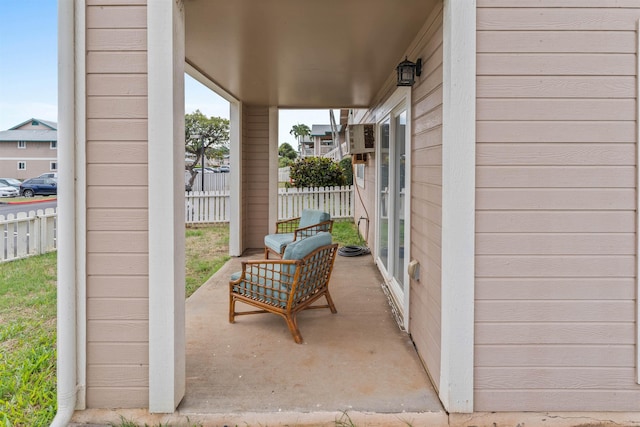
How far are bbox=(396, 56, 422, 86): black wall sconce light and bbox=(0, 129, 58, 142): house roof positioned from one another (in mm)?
27350

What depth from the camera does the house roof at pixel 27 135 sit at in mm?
24703

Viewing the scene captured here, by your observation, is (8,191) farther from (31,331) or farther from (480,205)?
(480,205)

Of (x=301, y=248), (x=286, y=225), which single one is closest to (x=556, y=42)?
(x=301, y=248)

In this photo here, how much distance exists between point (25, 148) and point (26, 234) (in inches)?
941

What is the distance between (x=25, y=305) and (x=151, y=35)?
343cm

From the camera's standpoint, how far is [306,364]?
8.98 ft

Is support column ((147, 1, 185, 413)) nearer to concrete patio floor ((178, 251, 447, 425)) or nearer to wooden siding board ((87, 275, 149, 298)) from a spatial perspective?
wooden siding board ((87, 275, 149, 298))

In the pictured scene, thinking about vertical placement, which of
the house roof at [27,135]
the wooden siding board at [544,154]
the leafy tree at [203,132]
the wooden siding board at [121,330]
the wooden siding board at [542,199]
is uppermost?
the house roof at [27,135]

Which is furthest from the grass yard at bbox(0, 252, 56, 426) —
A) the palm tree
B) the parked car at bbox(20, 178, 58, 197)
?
the palm tree

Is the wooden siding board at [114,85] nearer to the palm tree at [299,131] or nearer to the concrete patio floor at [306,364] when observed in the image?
the concrete patio floor at [306,364]

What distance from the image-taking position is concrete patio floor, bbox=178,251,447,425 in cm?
225

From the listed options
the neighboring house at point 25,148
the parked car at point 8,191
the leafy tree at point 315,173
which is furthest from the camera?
the neighboring house at point 25,148

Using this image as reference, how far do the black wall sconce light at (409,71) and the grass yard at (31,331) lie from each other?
310 centimetres

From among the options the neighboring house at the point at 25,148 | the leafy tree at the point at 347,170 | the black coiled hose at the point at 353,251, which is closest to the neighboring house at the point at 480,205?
the black coiled hose at the point at 353,251
